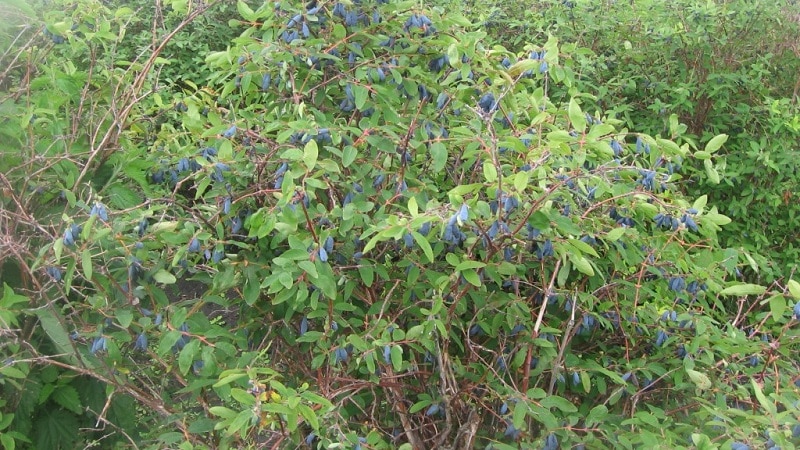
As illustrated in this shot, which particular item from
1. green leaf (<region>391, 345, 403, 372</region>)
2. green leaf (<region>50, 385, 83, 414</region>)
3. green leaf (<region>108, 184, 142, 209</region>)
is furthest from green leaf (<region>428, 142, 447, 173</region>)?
green leaf (<region>50, 385, 83, 414</region>)

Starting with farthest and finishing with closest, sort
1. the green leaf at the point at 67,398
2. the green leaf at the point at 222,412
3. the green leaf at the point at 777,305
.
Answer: the green leaf at the point at 67,398 → the green leaf at the point at 777,305 → the green leaf at the point at 222,412

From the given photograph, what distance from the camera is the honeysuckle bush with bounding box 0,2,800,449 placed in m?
2.20

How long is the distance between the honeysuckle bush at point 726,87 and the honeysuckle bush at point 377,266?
2400 millimetres

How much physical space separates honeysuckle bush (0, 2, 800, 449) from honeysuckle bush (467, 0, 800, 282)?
240 cm

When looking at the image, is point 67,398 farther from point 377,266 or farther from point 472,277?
point 472,277

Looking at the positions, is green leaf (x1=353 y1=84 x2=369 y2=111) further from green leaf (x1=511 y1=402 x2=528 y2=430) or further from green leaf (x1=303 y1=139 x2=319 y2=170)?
green leaf (x1=511 y1=402 x2=528 y2=430)

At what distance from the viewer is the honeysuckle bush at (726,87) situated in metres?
4.87

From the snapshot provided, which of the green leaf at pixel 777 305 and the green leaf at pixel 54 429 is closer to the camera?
the green leaf at pixel 777 305

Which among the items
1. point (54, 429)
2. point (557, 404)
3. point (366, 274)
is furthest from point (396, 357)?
point (54, 429)

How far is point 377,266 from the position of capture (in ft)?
7.82

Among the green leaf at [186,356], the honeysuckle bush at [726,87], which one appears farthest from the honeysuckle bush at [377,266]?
the honeysuckle bush at [726,87]

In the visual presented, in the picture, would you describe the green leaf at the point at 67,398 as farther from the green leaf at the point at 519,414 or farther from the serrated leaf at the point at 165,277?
the green leaf at the point at 519,414

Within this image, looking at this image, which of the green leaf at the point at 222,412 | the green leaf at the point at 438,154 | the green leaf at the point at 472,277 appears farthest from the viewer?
the green leaf at the point at 438,154

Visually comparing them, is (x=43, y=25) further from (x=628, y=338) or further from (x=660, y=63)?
(x=660, y=63)
